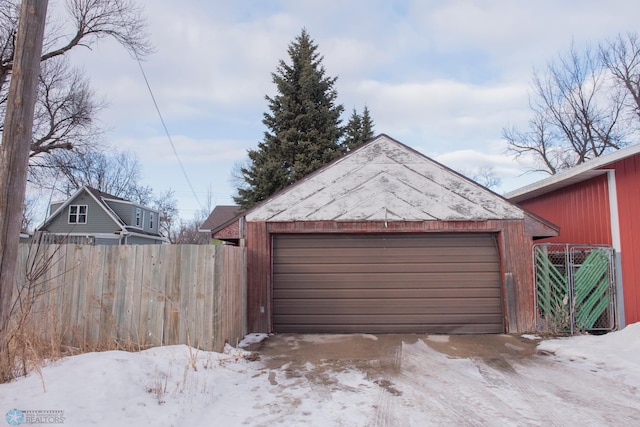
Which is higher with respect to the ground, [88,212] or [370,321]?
[88,212]

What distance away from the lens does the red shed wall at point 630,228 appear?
25.4 feet

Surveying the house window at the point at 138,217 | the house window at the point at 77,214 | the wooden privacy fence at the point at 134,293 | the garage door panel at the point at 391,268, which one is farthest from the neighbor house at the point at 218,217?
the wooden privacy fence at the point at 134,293

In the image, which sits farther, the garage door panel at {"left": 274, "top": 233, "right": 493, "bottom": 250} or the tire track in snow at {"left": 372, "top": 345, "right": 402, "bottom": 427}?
the garage door panel at {"left": 274, "top": 233, "right": 493, "bottom": 250}

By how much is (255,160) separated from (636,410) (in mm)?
18385

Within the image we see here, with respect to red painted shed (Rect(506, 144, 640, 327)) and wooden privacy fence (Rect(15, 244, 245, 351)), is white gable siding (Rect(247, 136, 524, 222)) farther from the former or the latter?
wooden privacy fence (Rect(15, 244, 245, 351))

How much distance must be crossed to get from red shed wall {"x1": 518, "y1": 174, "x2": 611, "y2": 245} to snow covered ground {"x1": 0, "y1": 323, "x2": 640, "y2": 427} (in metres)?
3.51

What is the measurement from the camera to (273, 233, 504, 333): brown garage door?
8.20m

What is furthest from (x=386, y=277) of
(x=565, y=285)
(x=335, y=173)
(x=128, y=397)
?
(x=128, y=397)

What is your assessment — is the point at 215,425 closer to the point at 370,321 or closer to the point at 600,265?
the point at 370,321

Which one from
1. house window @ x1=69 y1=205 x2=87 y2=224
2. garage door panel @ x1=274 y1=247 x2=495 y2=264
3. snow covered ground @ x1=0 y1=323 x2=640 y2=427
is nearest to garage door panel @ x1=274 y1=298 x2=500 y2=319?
garage door panel @ x1=274 y1=247 x2=495 y2=264

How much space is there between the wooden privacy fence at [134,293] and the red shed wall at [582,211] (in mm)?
8105

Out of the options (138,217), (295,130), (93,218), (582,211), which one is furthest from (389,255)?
(138,217)

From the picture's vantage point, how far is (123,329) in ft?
19.5

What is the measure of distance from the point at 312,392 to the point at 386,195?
15.7 ft
